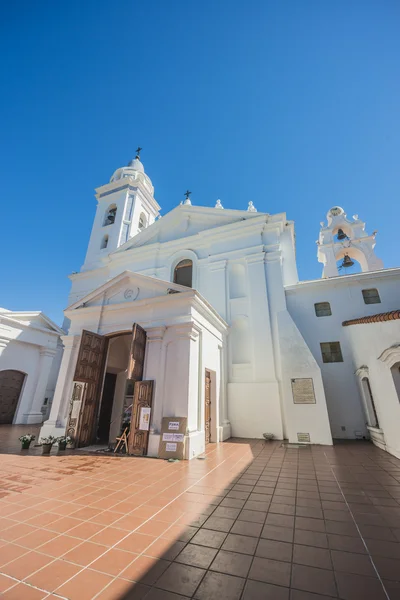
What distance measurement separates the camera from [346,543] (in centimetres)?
330

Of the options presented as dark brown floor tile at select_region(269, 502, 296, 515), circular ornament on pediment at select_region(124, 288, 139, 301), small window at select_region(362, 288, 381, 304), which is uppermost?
small window at select_region(362, 288, 381, 304)

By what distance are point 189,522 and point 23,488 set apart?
A: 11.4 feet

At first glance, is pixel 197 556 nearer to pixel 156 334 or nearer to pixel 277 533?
pixel 277 533

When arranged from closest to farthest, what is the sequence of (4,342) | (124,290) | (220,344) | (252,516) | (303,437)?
1. (252,516)
2. (303,437)
3. (124,290)
4. (220,344)
5. (4,342)

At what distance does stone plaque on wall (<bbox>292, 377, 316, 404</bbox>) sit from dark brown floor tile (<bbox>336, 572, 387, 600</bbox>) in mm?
7923

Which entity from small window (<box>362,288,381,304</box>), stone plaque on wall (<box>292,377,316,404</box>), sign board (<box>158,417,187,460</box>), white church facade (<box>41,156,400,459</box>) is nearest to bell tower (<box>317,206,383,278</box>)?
white church facade (<box>41,156,400,459</box>)

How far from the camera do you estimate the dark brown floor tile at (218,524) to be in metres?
3.68

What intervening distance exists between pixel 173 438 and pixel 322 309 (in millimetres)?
9202

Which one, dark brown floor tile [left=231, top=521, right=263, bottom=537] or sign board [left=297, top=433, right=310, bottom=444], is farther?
sign board [left=297, top=433, right=310, bottom=444]

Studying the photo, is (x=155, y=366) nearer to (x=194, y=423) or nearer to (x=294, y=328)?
(x=194, y=423)

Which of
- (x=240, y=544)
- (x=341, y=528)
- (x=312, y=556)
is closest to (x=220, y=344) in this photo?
(x=341, y=528)

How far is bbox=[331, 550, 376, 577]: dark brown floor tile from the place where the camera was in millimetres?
2760

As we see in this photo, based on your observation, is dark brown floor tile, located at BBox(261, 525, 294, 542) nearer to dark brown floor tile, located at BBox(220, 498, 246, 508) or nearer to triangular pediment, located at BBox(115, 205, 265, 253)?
dark brown floor tile, located at BBox(220, 498, 246, 508)

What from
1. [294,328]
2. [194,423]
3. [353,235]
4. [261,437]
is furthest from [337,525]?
[353,235]
